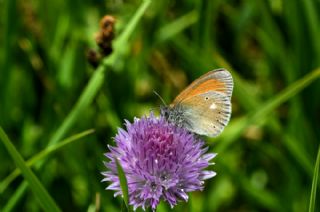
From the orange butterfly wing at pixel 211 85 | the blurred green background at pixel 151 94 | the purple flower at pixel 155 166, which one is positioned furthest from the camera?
the blurred green background at pixel 151 94

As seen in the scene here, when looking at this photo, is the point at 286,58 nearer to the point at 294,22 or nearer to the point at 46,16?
the point at 294,22

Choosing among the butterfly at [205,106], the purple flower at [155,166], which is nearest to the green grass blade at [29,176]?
the purple flower at [155,166]

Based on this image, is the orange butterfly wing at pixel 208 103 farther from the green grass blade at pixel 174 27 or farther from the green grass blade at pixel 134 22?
the green grass blade at pixel 174 27

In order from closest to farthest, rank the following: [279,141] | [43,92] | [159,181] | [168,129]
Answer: [159,181] < [168,129] < [279,141] < [43,92]

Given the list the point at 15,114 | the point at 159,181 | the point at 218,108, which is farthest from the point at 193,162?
the point at 15,114

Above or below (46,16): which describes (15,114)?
below

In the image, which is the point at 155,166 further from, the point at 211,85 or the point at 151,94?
the point at 151,94
